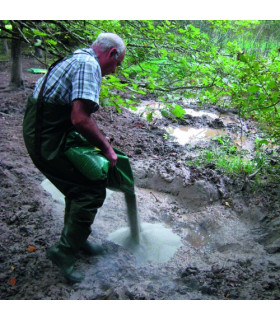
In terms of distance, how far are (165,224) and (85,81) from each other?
228cm

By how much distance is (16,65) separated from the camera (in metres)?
7.07

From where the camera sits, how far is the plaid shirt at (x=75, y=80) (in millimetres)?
1900

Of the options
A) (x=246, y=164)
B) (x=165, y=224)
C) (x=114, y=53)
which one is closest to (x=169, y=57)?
(x=246, y=164)

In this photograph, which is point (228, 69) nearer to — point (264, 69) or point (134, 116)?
point (264, 69)

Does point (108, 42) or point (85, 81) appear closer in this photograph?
point (85, 81)

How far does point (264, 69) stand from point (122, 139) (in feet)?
9.79

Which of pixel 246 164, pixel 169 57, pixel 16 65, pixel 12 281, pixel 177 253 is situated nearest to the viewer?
pixel 12 281

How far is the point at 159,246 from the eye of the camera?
10.3 feet

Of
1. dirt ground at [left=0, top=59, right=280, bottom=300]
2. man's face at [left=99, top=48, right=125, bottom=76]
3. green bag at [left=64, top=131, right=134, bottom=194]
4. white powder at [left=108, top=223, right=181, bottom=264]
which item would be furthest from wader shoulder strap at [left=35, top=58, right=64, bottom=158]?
white powder at [left=108, top=223, right=181, bottom=264]

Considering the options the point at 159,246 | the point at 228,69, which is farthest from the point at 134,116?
the point at 159,246

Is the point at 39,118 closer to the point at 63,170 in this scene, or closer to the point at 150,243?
the point at 63,170

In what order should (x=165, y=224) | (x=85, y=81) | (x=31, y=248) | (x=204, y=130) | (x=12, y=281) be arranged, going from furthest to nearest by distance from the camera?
(x=204, y=130), (x=165, y=224), (x=31, y=248), (x=12, y=281), (x=85, y=81)

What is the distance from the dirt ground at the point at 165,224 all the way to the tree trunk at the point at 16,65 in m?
2.49

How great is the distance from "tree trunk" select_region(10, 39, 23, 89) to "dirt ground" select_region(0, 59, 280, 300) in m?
2.49
